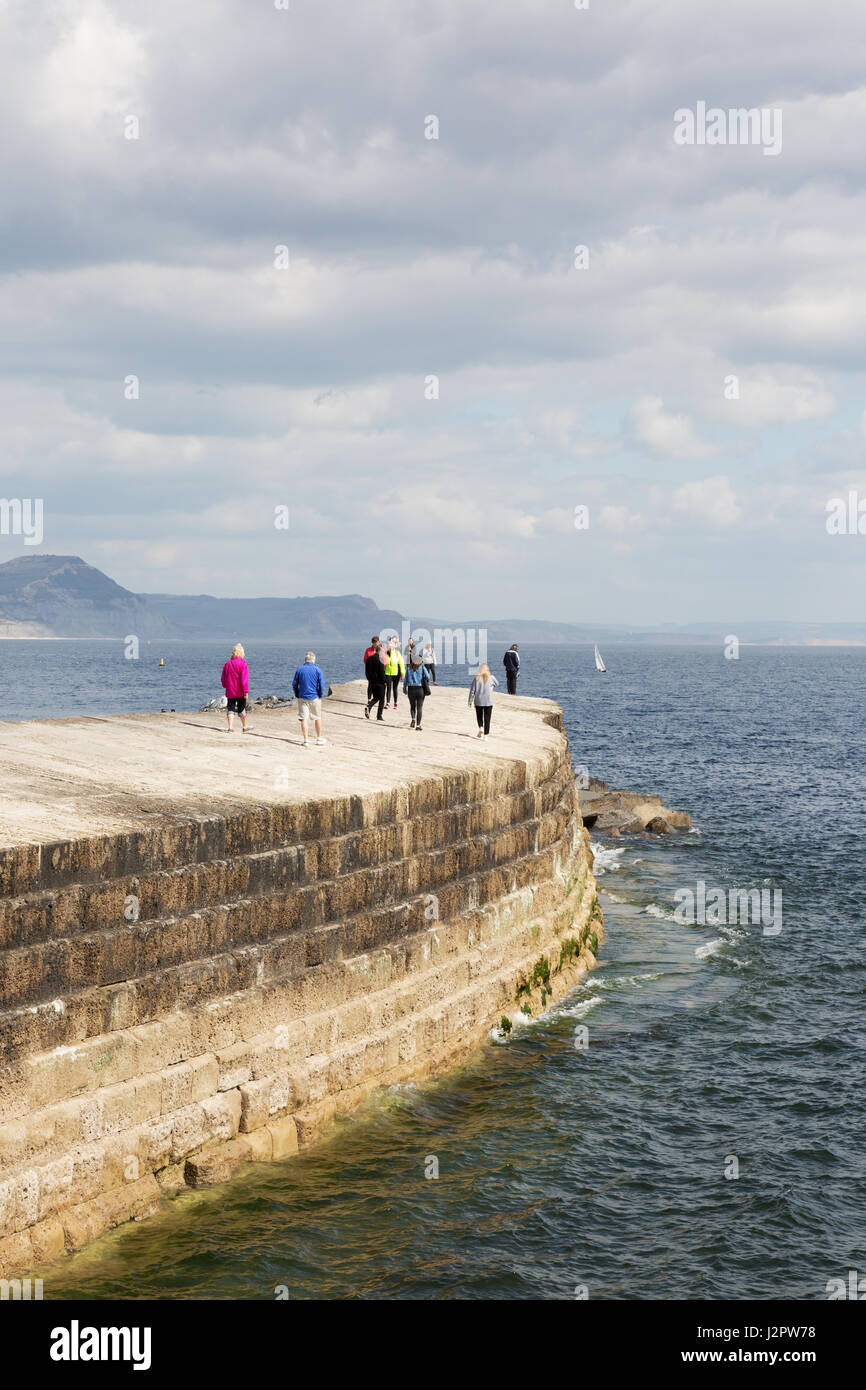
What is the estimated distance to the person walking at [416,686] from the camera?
24.4 m

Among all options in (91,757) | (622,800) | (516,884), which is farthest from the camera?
(622,800)

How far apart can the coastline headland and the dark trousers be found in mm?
3302

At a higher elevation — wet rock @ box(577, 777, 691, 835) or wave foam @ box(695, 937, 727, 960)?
wet rock @ box(577, 777, 691, 835)

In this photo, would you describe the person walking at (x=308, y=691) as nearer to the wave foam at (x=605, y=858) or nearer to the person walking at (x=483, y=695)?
the person walking at (x=483, y=695)

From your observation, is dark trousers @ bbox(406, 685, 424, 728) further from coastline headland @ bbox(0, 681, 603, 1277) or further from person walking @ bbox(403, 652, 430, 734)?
coastline headland @ bbox(0, 681, 603, 1277)

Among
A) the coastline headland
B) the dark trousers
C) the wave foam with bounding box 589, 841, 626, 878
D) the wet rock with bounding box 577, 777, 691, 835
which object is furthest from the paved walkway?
the wet rock with bounding box 577, 777, 691, 835

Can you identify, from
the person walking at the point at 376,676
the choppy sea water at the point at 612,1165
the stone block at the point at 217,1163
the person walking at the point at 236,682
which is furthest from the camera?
the person walking at the point at 376,676

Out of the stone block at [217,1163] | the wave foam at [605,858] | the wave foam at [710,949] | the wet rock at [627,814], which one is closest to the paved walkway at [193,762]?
the stone block at [217,1163]

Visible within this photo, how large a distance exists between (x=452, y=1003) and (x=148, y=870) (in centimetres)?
666

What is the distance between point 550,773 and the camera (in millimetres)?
22469

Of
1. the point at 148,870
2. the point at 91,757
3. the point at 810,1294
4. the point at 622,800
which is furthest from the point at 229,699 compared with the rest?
the point at 622,800

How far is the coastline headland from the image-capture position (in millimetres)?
11258
